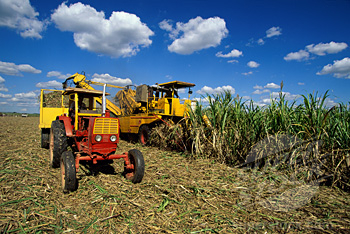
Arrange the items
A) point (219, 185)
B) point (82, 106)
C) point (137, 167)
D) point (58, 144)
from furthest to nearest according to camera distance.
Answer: point (82, 106)
point (58, 144)
point (137, 167)
point (219, 185)

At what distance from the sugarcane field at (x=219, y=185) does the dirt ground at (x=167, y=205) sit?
0.01 m

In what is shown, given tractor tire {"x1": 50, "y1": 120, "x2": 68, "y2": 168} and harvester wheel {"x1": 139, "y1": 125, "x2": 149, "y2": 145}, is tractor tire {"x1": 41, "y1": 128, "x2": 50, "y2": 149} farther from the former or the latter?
harvester wheel {"x1": 139, "y1": 125, "x2": 149, "y2": 145}

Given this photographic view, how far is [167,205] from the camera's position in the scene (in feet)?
10.4

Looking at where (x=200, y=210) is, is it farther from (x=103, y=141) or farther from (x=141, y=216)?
(x=103, y=141)

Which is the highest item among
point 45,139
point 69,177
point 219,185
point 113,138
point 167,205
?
point 113,138

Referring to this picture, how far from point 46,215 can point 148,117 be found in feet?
19.2

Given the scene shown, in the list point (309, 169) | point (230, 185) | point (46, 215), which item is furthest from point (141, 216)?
point (309, 169)

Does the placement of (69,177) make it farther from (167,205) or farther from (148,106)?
(148,106)

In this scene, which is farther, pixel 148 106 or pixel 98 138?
pixel 148 106

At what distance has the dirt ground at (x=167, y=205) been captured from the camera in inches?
103

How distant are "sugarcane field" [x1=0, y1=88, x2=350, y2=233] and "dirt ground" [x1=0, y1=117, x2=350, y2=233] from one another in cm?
1

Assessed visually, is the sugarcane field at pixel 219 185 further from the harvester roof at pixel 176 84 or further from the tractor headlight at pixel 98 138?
the harvester roof at pixel 176 84

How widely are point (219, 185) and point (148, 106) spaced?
5.85 m

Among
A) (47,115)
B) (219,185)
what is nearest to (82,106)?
(47,115)
